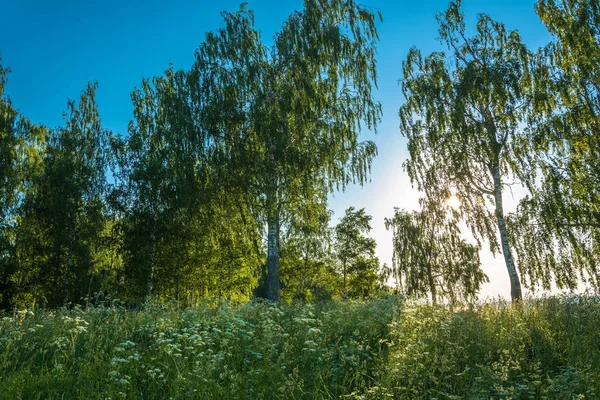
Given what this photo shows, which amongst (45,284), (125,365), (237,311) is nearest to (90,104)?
(45,284)

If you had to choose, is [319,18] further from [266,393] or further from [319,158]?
[266,393]

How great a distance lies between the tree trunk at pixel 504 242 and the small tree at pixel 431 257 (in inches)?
360

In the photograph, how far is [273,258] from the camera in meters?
16.2

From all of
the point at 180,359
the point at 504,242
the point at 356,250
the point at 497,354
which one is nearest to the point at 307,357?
the point at 180,359

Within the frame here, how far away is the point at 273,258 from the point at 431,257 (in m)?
17.6

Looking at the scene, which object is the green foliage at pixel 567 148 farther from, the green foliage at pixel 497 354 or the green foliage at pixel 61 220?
the green foliage at pixel 61 220

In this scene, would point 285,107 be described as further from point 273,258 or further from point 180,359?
point 180,359

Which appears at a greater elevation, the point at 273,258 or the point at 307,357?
the point at 273,258

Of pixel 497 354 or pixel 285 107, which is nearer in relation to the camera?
pixel 497 354

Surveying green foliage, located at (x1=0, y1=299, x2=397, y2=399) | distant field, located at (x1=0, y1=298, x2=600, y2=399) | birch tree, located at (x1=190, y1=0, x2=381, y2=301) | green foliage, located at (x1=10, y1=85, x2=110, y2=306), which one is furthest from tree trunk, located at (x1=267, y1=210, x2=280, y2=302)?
green foliage, located at (x1=10, y1=85, x2=110, y2=306)

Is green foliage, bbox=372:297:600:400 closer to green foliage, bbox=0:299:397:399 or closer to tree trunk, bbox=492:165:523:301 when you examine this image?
green foliage, bbox=0:299:397:399

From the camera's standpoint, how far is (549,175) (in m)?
16.4

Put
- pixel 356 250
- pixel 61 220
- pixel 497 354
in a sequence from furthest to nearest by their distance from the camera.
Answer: pixel 356 250 → pixel 61 220 → pixel 497 354

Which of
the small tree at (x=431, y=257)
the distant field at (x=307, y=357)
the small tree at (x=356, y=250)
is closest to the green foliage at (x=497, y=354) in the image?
the distant field at (x=307, y=357)
